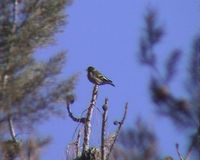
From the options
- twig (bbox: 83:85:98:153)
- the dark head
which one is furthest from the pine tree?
twig (bbox: 83:85:98:153)

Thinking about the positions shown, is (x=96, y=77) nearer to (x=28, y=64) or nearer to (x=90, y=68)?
(x=90, y=68)

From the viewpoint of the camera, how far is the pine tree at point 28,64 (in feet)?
36.8

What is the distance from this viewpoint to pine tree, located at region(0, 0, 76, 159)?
11.2 meters

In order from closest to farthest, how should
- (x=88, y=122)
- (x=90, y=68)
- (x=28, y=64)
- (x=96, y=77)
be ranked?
(x=88, y=122) → (x=96, y=77) → (x=90, y=68) → (x=28, y=64)

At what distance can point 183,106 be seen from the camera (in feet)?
12.2

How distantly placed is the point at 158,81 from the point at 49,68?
8381 mm

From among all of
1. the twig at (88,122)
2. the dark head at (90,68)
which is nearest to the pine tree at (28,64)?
the dark head at (90,68)

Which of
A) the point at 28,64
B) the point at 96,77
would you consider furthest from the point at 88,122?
the point at 28,64

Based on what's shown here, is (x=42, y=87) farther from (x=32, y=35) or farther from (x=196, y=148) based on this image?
(x=196, y=148)

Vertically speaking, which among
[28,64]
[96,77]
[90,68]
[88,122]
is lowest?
[88,122]

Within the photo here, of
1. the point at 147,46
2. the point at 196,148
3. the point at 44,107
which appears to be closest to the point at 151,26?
the point at 147,46

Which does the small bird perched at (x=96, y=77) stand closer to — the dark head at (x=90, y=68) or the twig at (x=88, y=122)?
the dark head at (x=90, y=68)

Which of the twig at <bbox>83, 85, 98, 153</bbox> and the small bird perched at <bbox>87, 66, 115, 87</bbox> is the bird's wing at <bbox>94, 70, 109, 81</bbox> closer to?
the small bird perched at <bbox>87, 66, 115, 87</bbox>

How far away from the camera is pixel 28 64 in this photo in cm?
1187
